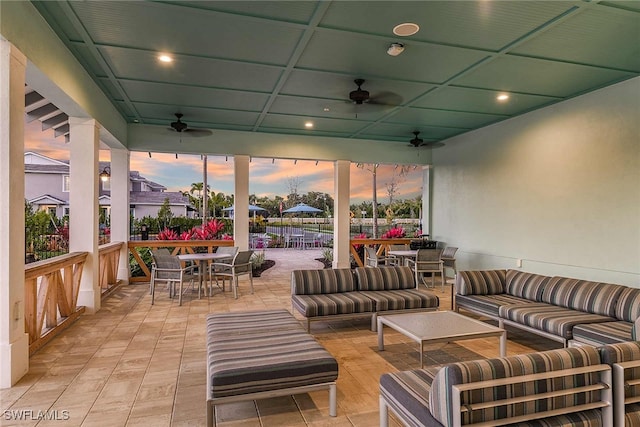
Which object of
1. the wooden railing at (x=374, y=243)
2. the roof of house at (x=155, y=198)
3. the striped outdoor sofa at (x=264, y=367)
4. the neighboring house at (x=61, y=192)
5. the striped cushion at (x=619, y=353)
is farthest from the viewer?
the roof of house at (x=155, y=198)

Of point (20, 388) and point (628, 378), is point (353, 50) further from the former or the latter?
point (20, 388)

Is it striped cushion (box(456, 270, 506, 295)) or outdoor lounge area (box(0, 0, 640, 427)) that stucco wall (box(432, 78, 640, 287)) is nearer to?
outdoor lounge area (box(0, 0, 640, 427))

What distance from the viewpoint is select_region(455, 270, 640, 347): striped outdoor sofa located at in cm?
330

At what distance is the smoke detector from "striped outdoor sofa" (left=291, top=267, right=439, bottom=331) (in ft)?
→ 8.78

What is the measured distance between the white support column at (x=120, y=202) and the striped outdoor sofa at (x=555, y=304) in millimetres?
6050

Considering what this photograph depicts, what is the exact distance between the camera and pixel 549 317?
11.7ft

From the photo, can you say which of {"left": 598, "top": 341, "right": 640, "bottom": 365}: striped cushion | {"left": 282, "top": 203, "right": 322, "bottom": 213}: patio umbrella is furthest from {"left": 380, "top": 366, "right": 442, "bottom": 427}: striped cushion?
{"left": 282, "top": 203, "right": 322, "bottom": 213}: patio umbrella

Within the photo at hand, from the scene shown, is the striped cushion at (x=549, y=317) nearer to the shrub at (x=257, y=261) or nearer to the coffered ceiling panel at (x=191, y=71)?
the coffered ceiling panel at (x=191, y=71)

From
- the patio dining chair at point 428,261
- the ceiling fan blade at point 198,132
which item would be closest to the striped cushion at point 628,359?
the patio dining chair at point 428,261

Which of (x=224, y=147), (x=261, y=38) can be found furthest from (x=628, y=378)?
(x=224, y=147)

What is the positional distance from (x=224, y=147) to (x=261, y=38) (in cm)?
423

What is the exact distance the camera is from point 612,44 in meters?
3.68

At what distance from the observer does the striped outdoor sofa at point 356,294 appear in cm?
411

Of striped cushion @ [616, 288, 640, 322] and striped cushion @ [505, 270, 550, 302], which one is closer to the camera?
striped cushion @ [616, 288, 640, 322]
